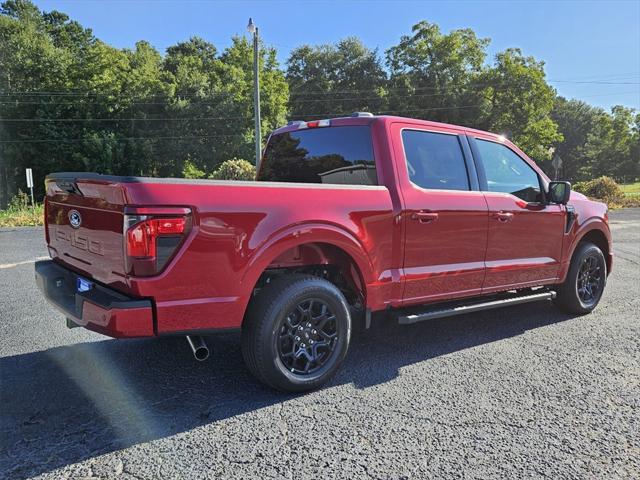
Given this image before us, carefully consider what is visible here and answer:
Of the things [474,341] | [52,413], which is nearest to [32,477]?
[52,413]

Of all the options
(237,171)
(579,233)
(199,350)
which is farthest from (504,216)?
(237,171)

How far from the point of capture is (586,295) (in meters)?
5.54

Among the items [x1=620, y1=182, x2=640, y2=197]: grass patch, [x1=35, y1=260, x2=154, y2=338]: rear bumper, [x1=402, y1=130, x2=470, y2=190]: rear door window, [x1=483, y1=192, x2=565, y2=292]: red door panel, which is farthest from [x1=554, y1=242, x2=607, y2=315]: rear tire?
[x1=620, y1=182, x2=640, y2=197]: grass patch

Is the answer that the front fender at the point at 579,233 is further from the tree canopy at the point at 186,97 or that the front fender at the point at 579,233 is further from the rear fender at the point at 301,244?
the tree canopy at the point at 186,97

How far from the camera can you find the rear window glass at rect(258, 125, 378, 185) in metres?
3.99

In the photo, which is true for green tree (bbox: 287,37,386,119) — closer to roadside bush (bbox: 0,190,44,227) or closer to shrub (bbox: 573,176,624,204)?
shrub (bbox: 573,176,624,204)

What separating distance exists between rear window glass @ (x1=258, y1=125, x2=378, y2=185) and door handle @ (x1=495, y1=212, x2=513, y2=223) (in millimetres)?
1301

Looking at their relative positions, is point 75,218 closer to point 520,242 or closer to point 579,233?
point 520,242

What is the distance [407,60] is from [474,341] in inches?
1955

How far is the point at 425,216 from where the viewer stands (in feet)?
12.8

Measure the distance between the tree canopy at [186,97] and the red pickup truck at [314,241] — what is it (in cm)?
4032

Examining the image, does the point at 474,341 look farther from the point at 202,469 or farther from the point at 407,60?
the point at 407,60

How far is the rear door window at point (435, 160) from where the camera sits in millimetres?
4051

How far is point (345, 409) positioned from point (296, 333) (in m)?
0.59
